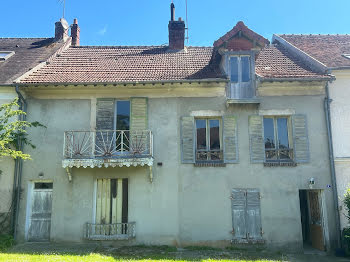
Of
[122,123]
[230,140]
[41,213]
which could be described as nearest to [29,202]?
[41,213]

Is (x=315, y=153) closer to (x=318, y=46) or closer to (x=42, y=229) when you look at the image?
(x=318, y=46)

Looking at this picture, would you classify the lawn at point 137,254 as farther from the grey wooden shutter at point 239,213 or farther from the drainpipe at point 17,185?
the drainpipe at point 17,185

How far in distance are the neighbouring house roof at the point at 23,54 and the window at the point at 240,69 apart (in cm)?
823

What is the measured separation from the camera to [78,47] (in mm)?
15211

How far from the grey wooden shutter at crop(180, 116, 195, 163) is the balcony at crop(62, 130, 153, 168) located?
1.22m

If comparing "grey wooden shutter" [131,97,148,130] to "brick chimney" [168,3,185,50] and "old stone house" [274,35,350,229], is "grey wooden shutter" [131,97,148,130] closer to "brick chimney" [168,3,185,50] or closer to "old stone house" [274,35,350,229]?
"brick chimney" [168,3,185,50]

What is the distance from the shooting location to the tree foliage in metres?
10.0

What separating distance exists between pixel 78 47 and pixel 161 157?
7812 millimetres

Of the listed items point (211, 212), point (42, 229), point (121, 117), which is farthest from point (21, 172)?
point (211, 212)

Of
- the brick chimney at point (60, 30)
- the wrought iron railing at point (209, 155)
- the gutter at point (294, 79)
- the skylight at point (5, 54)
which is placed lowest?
the wrought iron railing at point (209, 155)

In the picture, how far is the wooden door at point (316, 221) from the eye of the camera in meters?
11.0

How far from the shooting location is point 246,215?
10.8 meters

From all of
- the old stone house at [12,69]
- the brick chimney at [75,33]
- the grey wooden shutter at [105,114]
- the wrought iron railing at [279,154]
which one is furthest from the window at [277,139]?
the brick chimney at [75,33]

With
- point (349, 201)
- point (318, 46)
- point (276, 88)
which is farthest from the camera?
point (318, 46)
